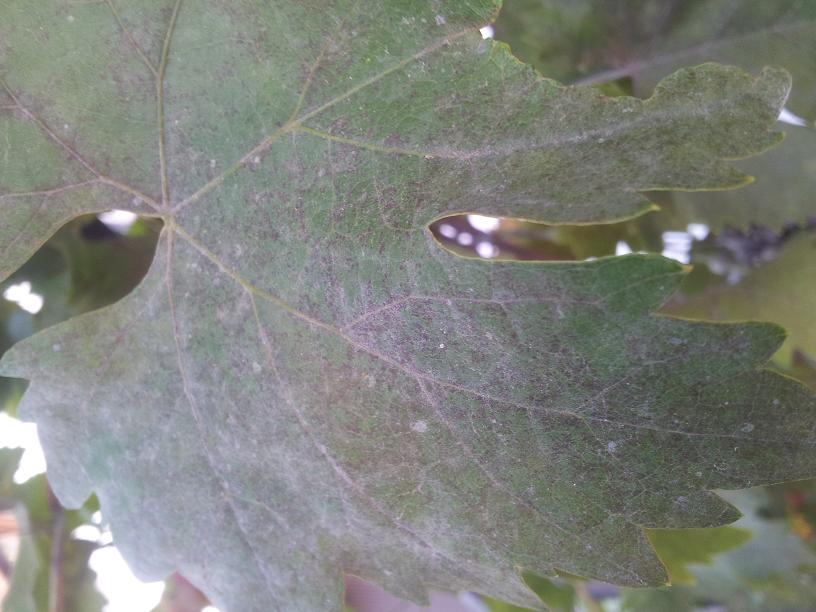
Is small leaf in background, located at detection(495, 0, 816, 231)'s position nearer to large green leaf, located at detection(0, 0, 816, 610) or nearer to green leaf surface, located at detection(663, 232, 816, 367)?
green leaf surface, located at detection(663, 232, 816, 367)

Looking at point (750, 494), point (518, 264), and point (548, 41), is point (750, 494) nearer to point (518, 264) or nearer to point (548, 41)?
point (548, 41)

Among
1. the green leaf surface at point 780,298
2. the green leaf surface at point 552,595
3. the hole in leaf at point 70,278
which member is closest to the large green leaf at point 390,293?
the hole in leaf at point 70,278

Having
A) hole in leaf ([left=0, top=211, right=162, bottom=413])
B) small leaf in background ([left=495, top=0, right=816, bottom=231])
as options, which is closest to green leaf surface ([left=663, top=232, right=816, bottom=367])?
small leaf in background ([left=495, top=0, right=816, bottom=231])

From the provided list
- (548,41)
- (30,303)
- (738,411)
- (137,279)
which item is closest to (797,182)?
(548,41)

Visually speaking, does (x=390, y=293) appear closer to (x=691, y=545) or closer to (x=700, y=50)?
(x=700, y=50)

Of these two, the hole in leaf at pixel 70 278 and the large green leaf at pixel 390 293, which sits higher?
Result: the hole in leaf at pixel 70 278

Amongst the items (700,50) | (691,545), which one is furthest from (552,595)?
(700,50)

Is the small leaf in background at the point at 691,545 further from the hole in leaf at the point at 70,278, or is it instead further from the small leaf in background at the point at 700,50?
the hole in leaf at the point at 70,278
